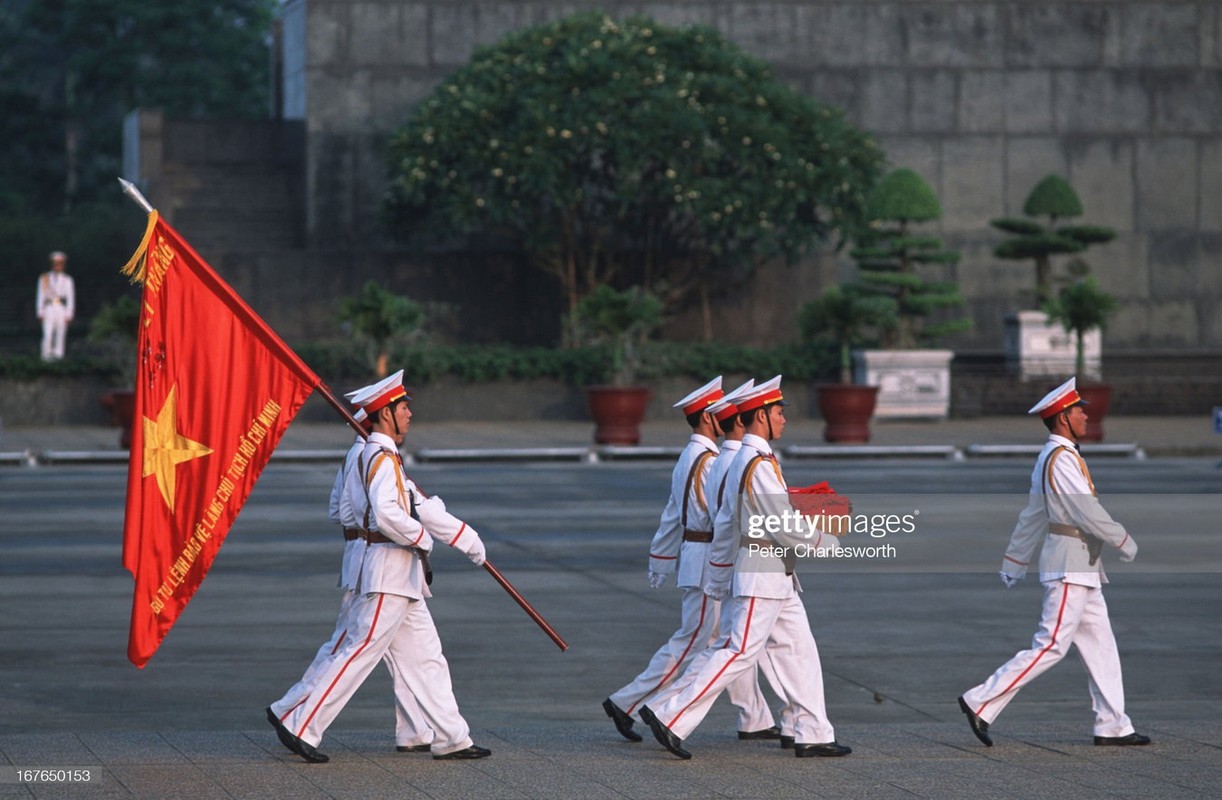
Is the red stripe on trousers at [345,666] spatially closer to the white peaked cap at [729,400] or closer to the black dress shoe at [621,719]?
the black dress shoe at [621,719]

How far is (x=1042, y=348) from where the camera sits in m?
34.7

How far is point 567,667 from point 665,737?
287 centimetres

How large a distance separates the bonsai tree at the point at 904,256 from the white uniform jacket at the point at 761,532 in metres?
23.2

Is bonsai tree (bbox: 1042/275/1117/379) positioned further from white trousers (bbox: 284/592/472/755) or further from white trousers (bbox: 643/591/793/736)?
white trousers (bbox: 284/592/472/755)

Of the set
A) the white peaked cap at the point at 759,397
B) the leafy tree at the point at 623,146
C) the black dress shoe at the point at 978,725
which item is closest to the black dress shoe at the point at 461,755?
the white peaked cap at the point at 759,397

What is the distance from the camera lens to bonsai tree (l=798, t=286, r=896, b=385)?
104 feet

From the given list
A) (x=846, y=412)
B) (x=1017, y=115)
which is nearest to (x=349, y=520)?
(x=846, y=412)

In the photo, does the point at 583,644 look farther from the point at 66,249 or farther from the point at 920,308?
the point at 66,249

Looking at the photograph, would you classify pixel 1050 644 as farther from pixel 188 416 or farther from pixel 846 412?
pixel 846 412

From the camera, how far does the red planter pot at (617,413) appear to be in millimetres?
28391

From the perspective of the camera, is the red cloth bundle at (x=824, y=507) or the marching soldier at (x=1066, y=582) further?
the marching soldier at (x=1066, y=582)

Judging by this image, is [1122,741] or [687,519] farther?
[687,519]

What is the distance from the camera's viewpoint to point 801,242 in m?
34.8

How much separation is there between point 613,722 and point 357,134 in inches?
1147
